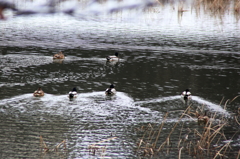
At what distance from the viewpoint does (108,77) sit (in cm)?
2212

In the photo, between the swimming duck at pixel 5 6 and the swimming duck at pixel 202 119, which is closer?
the swimming duck at pixel 5 6

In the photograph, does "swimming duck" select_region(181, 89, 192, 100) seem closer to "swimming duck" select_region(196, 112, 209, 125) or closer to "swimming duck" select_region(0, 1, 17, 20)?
"swimming duck" select_region(196, 112, 209, 125)

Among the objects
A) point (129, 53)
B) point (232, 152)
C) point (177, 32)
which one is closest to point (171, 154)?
point (232, 152)

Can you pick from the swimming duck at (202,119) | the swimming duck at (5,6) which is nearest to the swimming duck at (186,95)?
the swimming duck at (202,119)

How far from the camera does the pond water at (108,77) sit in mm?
12094

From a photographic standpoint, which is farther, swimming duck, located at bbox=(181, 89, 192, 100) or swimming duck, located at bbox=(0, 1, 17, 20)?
swimming duck, located at bbox=(181, 89, 192, 100)

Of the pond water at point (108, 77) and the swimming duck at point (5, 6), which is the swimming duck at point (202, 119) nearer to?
the pond water at point (108, 77)

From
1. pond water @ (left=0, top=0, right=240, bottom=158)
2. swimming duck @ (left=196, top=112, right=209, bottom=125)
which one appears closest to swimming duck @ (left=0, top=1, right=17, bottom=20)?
pond water @ (left=0, top=0, right=240, bottom=158)

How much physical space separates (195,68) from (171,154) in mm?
14671

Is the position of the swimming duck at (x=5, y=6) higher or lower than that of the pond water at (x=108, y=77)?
higher

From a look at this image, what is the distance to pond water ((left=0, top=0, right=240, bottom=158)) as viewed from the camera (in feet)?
39.7

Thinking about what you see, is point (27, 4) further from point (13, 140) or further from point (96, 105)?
point (96, 105)

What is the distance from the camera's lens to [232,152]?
11.1m

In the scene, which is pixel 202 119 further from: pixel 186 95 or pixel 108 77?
pixel 108 77
